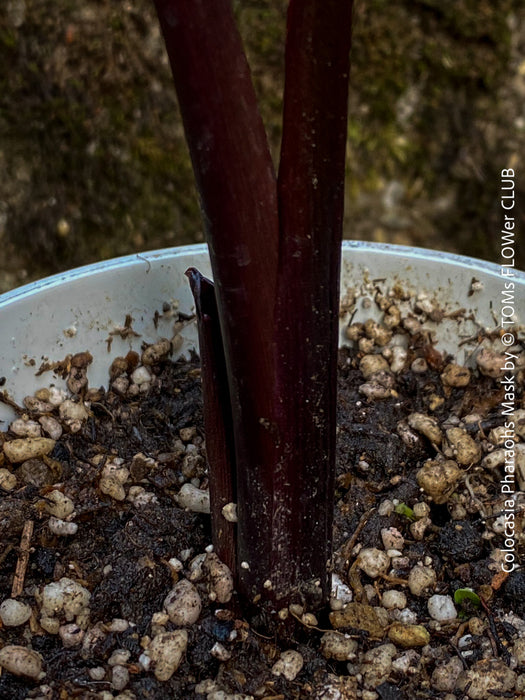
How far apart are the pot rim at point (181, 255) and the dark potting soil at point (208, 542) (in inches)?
4.4

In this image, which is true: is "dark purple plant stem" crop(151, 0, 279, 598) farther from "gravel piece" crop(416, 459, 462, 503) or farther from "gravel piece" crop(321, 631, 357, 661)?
"gravel piece" crop(416, 459, 462, 503)

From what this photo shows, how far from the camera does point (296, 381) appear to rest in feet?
1.98

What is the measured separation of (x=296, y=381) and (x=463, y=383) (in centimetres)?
39

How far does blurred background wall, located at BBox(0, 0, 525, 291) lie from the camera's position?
167 cm

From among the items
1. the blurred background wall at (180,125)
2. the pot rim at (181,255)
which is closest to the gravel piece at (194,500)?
the pot rim at (181,255)

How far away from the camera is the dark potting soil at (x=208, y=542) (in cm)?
66

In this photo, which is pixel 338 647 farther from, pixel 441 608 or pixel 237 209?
pixel 237 209

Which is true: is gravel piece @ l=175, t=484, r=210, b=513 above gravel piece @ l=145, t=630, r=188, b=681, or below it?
above

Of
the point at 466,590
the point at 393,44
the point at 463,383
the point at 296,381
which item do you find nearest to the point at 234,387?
the point at 296,381

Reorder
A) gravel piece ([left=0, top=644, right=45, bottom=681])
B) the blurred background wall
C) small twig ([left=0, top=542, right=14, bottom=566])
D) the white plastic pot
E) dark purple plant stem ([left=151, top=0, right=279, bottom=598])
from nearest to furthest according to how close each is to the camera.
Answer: dark purple plant stem ([left=151, top=0, right=279, bottom=598]), gravel piece ([left=0, top=644, right=45, bottom=681]), small twig ([left=0, top=542, right=14, bottom=566]), the white plastic pot, the blurred background wall

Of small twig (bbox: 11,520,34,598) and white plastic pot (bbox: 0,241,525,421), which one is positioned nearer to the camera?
small twig (bbox: 11,520,34,598)

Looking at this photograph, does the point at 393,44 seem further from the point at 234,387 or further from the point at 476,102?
the point at 234,387

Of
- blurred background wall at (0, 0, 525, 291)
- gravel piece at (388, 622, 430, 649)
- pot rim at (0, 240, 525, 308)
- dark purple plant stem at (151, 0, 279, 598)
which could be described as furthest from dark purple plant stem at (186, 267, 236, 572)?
blurred background wall at (0, 0, 525, 291)

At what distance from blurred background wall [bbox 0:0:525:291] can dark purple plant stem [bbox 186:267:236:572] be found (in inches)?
45.4
